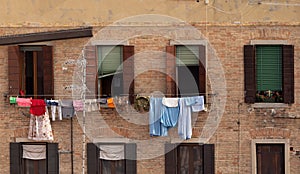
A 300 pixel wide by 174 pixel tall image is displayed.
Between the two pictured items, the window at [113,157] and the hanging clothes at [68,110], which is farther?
the window at [113,157]

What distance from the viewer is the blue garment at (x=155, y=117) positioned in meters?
18.2

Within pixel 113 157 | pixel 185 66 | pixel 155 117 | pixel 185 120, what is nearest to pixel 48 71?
pixel 113 157

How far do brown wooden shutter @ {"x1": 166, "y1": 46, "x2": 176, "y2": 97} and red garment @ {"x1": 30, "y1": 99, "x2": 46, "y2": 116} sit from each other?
3.48 meters

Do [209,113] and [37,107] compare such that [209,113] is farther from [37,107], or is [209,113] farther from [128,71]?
[37,107]

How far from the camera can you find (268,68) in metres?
18.5

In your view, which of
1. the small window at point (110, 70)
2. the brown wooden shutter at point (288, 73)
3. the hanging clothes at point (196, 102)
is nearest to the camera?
the hanging clothes at point (196, 102)

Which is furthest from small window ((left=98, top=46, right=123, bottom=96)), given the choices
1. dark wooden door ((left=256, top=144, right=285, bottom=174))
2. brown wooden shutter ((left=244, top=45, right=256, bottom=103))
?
dark wooden door ((left=256, top=144, right=285, bottom=174))

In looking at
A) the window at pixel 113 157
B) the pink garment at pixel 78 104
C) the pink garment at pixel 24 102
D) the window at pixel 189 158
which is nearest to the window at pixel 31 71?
the pink garment at pixel 24 102

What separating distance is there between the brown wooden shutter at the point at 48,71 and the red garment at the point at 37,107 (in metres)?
0.39

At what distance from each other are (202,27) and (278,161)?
432 centimetres

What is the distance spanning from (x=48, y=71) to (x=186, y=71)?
12.8ft

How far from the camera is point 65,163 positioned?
62.0 ft

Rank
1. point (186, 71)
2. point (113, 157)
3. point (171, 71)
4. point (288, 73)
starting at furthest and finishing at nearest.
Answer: point (113, 157), point (186, 71), point (171, 71), point (288, 73)

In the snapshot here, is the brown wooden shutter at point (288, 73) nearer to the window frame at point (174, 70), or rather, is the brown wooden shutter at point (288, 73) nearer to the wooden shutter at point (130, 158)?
the window frame at point (174, 70)
